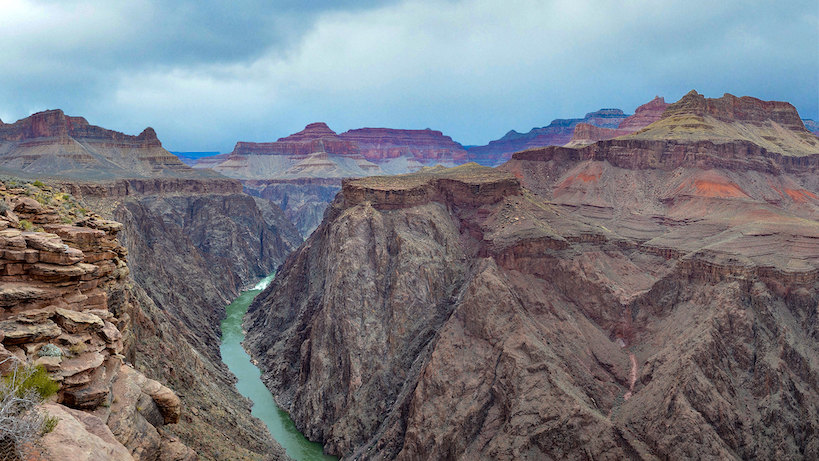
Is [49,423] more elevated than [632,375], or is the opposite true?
[49,423]

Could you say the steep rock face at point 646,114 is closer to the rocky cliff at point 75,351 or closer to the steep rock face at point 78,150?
the steep rock face at point 78,150

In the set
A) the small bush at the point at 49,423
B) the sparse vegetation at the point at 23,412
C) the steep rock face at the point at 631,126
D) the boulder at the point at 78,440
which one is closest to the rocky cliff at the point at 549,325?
the boulder at the point at 78,440

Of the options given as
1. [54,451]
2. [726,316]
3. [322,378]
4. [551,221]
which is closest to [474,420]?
[322,378]

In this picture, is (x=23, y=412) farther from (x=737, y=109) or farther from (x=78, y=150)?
(x=78, y=150)

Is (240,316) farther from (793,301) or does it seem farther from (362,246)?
(793,301)

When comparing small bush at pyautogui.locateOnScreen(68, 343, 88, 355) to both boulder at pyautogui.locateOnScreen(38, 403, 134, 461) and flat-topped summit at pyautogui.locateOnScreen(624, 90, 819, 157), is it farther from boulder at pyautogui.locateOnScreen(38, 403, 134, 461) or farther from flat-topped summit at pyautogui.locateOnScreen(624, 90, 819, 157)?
flat-topped summit at pyautogui.locateOnScreen(624, 90, 819, 157)

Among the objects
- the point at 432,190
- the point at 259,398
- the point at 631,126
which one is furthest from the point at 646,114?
the point at 259,398

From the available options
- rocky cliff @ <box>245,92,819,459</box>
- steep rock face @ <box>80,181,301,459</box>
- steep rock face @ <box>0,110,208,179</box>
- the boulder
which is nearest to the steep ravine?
rocky cliff @ <box>245,92,819,459</box>
